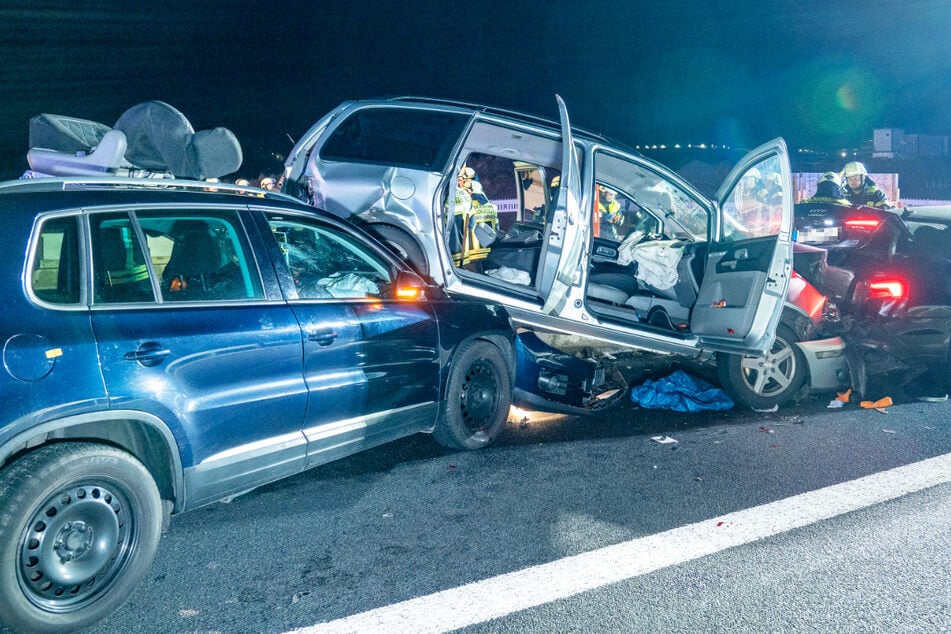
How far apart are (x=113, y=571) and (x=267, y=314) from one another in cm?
128

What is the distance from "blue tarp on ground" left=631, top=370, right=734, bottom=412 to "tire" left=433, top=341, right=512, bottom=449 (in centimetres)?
152

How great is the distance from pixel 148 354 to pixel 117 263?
420 millimetres

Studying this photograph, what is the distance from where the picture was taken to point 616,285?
6.81 meters

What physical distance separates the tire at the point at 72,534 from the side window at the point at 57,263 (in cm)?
59

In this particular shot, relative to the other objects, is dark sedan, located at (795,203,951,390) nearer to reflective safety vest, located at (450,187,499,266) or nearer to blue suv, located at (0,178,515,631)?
reflective safety vest, located at (450,187,499,266)

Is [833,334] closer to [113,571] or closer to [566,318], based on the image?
[566,318]

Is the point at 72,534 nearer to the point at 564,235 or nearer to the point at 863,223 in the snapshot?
the point at 564,235

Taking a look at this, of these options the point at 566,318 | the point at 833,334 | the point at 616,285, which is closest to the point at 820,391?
the point at 833,334

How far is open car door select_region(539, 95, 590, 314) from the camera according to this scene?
5.35 m

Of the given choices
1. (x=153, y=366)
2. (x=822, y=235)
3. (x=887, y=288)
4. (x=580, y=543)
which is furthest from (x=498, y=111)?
(x=822, y=235)

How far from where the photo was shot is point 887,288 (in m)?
6.41

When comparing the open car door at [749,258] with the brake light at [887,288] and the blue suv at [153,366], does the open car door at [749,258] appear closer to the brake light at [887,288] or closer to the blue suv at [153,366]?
the brake light at [887,288]

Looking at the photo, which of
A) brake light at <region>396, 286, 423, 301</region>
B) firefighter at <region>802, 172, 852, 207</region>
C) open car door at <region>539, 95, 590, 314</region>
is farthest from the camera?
firefighter at <region>802, 172, 852, 207</region>

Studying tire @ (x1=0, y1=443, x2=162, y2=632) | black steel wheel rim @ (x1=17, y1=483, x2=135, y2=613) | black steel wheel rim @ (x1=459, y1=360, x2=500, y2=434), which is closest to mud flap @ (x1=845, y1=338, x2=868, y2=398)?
black steel wheel rim @ (x1=459, y1=360, x2=500, y2=434)
